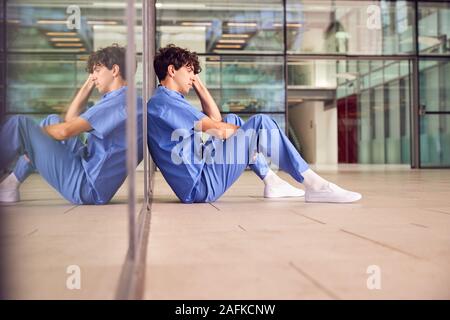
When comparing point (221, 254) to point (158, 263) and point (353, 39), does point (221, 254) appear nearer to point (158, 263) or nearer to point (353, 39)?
point (158, 263)

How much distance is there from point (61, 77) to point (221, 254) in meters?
0.56

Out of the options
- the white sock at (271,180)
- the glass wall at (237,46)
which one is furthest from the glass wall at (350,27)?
the white sock at (271,180)

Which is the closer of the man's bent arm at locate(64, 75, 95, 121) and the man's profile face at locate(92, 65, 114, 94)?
the man's bent arm at locate(64, 75, 95, 121)

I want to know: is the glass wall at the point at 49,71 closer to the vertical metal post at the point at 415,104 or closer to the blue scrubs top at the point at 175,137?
the blue scrubs top at the point at 175,137

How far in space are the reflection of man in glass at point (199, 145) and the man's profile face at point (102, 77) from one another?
1.00 metres

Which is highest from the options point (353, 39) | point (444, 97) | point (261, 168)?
point (353, 39)

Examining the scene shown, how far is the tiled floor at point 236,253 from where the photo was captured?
0.97 metres

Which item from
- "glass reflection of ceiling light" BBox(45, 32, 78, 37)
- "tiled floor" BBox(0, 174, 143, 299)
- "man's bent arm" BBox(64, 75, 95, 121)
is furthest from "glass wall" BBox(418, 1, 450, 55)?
"glass reflection of ceiling light" BBox(45, 32, 78, 37)

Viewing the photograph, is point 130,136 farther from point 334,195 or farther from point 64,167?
point 334,195

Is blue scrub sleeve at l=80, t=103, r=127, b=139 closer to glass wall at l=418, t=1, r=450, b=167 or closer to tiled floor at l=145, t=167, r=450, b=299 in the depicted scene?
tiled floor at l=145, t=167, r=450, b=299

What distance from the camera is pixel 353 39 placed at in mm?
9578

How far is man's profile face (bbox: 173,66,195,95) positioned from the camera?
2889mm

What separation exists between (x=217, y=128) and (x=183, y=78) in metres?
0.35
